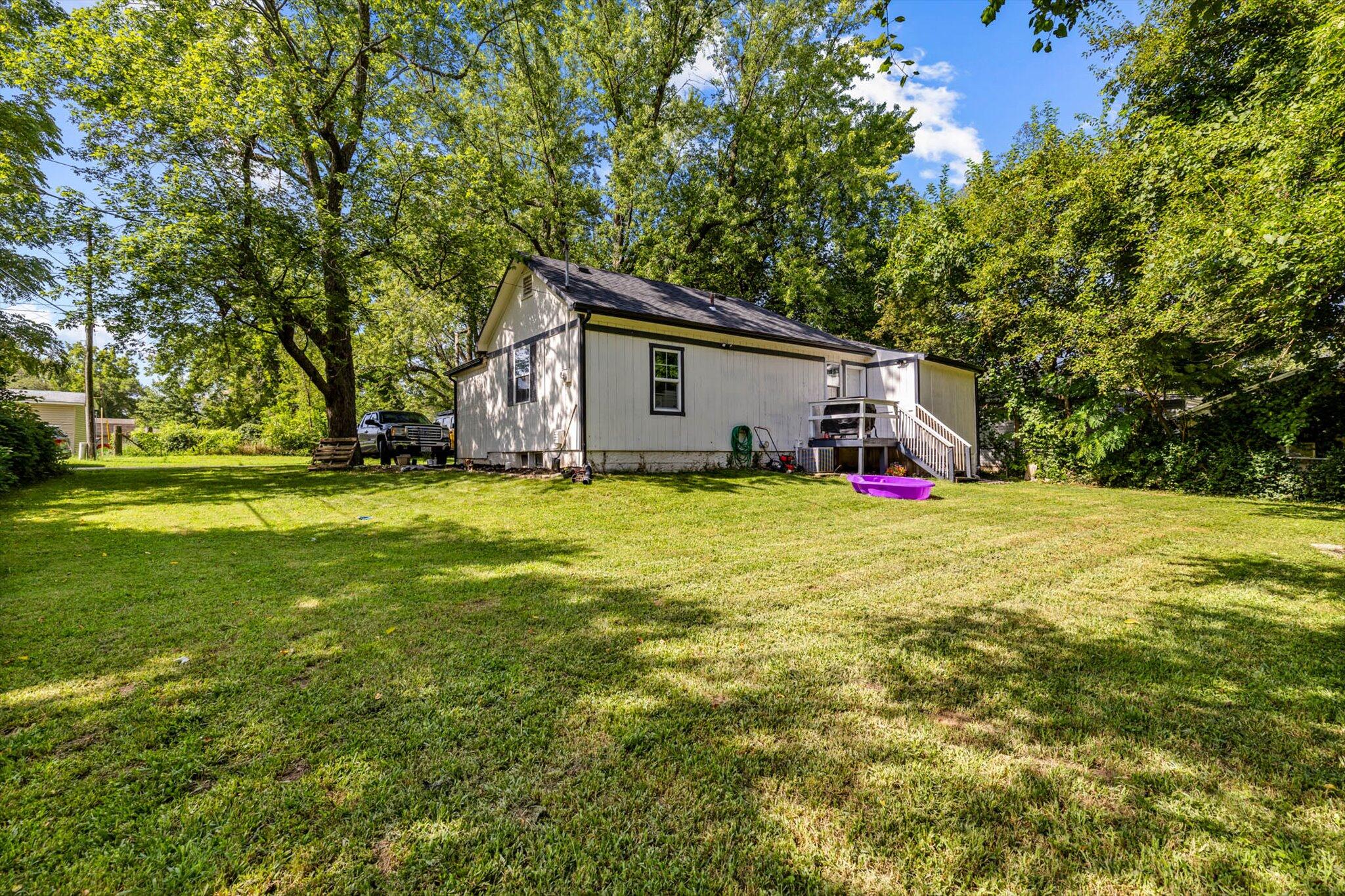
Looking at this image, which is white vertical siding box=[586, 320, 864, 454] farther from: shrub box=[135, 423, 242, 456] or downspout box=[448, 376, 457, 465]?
shrub box=[135, 423, 242, 456]

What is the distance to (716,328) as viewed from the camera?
12258 mm

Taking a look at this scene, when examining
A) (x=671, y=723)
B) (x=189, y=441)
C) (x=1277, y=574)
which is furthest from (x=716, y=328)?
(x=189, y=441)

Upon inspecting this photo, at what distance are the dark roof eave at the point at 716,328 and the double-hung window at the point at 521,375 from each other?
285 centimetres

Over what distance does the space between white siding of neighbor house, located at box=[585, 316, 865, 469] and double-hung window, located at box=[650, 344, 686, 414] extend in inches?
4.2

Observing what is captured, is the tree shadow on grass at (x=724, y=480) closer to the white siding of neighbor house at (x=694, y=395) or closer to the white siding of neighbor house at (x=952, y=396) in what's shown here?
the white siding of neighbor house at (x=694, y=395)

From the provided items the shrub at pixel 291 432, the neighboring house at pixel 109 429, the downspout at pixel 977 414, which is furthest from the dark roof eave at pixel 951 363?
the neighboring house at pixel 109 429

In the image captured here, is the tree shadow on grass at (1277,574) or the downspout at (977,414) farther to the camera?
the downspout at (977,414)

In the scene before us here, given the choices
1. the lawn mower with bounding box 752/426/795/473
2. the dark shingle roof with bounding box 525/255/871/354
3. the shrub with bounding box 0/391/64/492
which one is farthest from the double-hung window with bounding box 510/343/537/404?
the shrub with bounding box 0/391/64/492

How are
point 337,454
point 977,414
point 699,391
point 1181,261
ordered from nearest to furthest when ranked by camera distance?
point 1181,261 < point 699,391 < point 337,454 < point 977,414

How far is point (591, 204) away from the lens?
806 inches

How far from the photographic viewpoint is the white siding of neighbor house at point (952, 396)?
558 inches

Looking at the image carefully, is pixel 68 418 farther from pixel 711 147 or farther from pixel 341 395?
pixel 711 147

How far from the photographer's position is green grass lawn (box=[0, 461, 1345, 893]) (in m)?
1.50

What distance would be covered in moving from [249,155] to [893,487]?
690 inches
